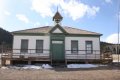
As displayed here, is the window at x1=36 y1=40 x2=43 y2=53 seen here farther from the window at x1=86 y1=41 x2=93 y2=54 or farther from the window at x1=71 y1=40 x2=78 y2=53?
the window at x1=86 y1=41 x2=93 y2=54

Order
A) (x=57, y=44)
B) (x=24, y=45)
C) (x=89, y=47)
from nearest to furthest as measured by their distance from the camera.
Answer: (x=24, y=45) → (x=57, y=44) → (x=89, y=47)

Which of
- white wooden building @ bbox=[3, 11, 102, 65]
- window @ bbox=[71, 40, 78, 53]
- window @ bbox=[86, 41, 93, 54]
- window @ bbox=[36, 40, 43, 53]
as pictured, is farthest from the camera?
window @ bbox=[86, 41, 93, 54]

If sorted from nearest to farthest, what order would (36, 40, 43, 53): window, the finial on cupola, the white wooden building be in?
the white wooden building → (36, 40, 43, 53): window → the finial on cupola

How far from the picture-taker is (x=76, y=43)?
29.0 meters

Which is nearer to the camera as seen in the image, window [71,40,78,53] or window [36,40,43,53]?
window [36,40,43,53]

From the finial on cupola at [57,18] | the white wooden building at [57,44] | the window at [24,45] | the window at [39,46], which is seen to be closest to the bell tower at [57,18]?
the finial on cupola at [57,18]

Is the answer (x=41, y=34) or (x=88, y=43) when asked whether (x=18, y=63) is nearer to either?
(x=41, y=34)

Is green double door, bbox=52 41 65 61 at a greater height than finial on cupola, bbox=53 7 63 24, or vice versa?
finial on cupola, bbox=53 7 63 24

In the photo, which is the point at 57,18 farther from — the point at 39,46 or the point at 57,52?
the point at 57,52

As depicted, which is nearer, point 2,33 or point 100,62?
point 100,62

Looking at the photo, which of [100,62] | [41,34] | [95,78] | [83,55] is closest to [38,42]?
[41,34]

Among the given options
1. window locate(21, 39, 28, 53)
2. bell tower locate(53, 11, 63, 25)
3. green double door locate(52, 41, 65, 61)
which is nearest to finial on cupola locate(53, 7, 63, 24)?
bell tower locate(53, 11, 63, 25)

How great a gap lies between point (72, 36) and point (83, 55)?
2.51m

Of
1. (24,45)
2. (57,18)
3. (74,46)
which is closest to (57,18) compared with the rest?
(57,18)
